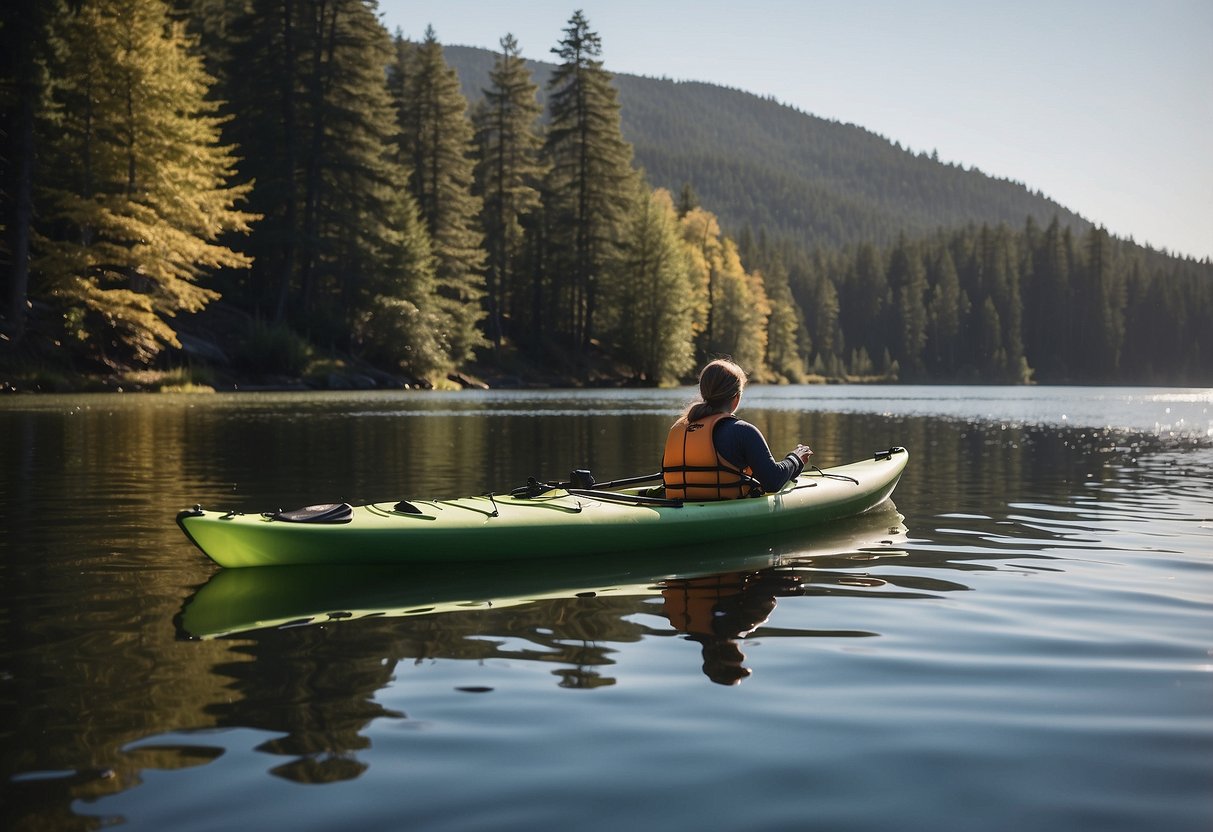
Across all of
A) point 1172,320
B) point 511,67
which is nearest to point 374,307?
point 511,67

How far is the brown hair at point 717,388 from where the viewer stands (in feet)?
25.1

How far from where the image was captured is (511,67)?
54.7 metres

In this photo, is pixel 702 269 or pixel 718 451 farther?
pixel 702 269

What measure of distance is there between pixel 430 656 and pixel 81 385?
Answer: 26.6 meters

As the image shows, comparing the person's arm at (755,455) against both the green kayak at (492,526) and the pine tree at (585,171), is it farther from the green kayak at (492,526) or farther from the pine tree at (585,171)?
the pine tree at (585,171)

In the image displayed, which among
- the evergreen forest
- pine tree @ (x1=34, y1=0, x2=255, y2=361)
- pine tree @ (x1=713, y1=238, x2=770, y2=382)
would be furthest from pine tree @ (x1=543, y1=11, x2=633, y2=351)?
pine tree @ (x1=34, y1=0, x2=255, y2=361)

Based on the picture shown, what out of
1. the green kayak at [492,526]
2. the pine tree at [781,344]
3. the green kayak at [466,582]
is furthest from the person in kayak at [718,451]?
the pine tree at [781,344]

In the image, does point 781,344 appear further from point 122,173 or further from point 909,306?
point 122,173

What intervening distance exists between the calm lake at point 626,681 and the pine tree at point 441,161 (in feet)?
130

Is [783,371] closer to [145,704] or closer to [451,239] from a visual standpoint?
[451,239]

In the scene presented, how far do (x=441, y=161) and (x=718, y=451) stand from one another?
4523cm

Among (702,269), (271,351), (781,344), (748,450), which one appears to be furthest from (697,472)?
(781,344)

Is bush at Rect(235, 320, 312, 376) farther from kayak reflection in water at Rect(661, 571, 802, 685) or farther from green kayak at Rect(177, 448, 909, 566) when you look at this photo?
kayak reflection in water at Rect(661, 571, 802, 685)

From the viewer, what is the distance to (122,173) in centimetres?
2850
